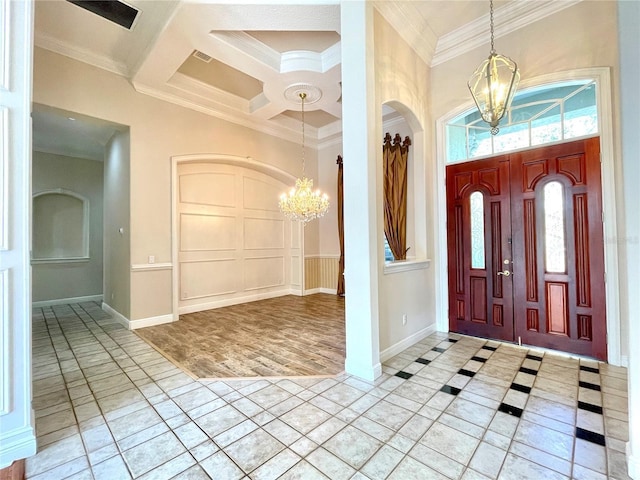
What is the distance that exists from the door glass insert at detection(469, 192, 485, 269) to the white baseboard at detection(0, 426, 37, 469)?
4.47m

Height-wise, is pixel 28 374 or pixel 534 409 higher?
pixel 28 374

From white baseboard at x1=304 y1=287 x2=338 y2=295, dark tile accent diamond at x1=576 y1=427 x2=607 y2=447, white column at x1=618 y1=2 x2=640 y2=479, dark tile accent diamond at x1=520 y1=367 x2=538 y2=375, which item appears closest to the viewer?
white column at x1=618 y1=2 x2=640 y2=479

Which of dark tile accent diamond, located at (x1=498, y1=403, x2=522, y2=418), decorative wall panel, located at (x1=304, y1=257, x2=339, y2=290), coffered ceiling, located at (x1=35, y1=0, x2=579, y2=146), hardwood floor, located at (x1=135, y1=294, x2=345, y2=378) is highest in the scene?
coffered ceiling, located at (x1=35, y1=0, x2=579, y2=146)

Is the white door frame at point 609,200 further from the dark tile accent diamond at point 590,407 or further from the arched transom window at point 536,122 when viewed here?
the dark tile accent diamond at point 590,407

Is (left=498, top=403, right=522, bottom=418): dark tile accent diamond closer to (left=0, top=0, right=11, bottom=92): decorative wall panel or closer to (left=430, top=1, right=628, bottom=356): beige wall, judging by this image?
(left=430, top=1, right=628, bottom=356): beige wall

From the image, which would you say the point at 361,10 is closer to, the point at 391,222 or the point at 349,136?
the point at 349,136

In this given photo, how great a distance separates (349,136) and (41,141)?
6758 millimetres

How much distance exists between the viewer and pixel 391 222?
5.30 m

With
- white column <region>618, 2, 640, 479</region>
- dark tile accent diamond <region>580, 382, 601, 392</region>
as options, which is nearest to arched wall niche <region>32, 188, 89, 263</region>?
white column <region>618, 2, 640, 479</region>

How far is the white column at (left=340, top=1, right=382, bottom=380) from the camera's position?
2.63 m

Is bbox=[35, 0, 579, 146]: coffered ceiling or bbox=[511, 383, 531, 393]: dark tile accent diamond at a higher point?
bbox=[35, 0, 579, 146]: coffered ceiling

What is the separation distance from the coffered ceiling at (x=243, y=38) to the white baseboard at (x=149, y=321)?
367 cm

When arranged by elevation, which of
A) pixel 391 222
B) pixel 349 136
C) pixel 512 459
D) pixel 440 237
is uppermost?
pixel 349 136

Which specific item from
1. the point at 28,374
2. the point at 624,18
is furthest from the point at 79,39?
the point at 624,18
